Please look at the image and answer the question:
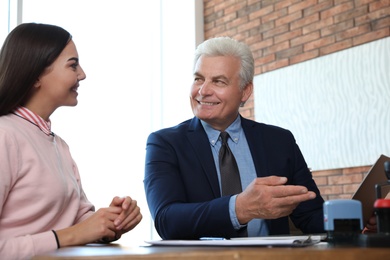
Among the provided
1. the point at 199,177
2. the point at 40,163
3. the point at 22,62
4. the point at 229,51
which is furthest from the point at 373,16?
the point at 40,163

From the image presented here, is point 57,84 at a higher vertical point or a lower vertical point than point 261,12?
lower

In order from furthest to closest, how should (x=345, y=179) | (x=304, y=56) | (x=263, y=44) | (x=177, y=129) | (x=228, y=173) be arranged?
(x=263, y=44) → (x=304, y=56) → (x=345, y=179) → (x=177, y=129) → (x=228, y=173)

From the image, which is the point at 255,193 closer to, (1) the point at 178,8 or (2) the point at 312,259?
(2) the point at 312,259

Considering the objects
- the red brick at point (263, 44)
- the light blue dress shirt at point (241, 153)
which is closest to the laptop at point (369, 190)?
the light blue dress shirt at point (241, 153)

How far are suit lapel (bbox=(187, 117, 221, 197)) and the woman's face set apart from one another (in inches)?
19.9

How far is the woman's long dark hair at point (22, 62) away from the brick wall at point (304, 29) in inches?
151

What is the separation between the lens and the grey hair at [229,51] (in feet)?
8.10

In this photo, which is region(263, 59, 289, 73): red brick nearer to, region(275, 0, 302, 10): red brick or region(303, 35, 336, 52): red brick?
region(303, 35, 336, 52): red brick

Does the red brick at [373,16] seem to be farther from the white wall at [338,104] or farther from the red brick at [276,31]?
the red brick at [276,31]

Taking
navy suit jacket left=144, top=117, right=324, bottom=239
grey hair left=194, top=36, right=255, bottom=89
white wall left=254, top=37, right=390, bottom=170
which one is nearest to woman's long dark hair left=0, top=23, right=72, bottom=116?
navy suit jacket left=144, top=117, right=324, bottom=239

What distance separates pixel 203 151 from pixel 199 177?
0.38 feet

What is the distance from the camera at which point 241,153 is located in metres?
2.35

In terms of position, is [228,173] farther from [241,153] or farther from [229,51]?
[229,51]

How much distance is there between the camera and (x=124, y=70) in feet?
20.7
